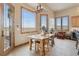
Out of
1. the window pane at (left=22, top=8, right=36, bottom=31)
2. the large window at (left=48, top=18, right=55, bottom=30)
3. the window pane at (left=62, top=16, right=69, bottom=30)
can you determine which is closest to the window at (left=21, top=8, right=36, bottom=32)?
the window pane at (left=22, top=8, right=36, bottom=31)

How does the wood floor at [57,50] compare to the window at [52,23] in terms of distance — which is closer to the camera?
the wood floor at [57,50]

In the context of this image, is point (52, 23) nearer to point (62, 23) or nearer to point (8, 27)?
point (62, 23)

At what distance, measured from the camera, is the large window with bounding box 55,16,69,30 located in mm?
2426

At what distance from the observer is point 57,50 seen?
91.5 inches

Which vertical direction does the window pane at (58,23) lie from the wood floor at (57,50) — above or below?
above

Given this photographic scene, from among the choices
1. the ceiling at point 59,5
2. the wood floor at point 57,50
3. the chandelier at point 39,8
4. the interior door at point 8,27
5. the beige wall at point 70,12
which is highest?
the ceiling at point 59,5

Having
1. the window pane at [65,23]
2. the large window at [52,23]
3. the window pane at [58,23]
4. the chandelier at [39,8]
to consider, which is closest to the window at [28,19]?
the chandelier at [39,8]

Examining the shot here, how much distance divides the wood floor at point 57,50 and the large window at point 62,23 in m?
0.32

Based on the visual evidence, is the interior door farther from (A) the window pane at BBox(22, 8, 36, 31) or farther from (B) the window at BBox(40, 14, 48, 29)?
(B) the window at BBox(40, 14, 48, 29)

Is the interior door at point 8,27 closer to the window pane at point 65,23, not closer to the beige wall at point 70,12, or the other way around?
the beige wall at point 70,12

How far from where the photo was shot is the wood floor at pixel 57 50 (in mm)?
2252

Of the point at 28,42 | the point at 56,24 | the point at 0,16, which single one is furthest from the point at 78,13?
the point at 0,16

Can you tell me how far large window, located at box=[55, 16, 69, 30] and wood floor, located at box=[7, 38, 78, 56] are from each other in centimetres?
32

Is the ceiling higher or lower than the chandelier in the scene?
higher
